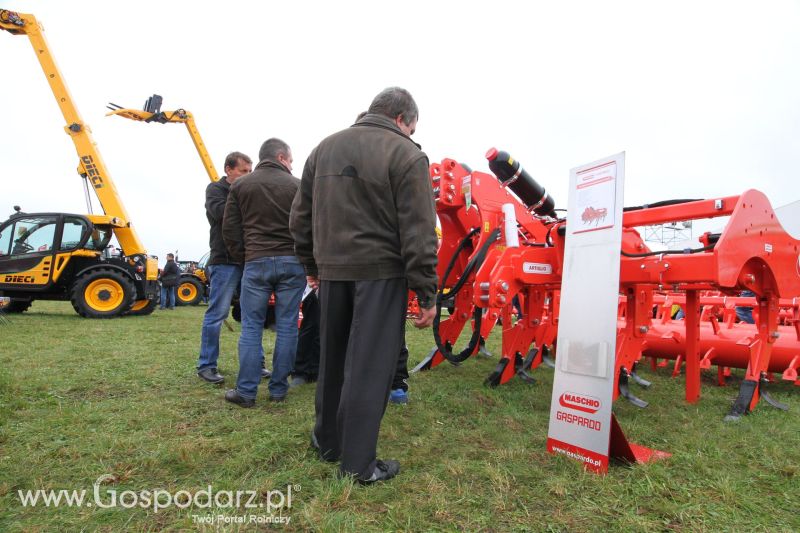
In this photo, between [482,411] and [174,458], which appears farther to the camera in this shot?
[482,411]

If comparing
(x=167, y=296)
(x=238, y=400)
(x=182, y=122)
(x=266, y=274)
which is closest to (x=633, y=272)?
(x=266, y=274)

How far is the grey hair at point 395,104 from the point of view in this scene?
2.35m

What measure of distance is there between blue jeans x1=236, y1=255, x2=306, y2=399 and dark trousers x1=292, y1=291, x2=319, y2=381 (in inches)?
24.1

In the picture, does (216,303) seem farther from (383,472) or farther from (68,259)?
(68,259)

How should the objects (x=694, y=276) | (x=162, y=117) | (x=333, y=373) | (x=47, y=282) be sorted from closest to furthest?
1. (x=333, y=373)
2. (x=694, y=276)
3. (x=47, y=282)
4. (x=162, y=117)

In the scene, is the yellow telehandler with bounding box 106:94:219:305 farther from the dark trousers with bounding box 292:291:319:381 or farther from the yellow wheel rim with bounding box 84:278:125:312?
the dark trousers with bounding box 292:291:319:381

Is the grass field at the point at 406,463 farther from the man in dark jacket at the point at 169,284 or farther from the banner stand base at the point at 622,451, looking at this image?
the man in dark jacket at the point at 169,284

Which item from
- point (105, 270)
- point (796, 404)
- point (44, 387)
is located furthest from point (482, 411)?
point (105, 270)

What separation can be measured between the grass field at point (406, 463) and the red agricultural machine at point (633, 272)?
51 centimetres

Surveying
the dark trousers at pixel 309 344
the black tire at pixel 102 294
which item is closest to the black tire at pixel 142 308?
the black tire at pixel 102 294

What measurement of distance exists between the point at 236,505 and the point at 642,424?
2576 millimetres

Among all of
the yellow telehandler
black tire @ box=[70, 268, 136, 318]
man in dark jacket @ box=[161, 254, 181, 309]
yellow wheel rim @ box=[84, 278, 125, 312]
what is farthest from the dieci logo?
the yellow telehandler

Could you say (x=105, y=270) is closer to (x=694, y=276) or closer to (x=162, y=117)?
(x=162, y=117)

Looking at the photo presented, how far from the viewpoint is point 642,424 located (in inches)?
122
